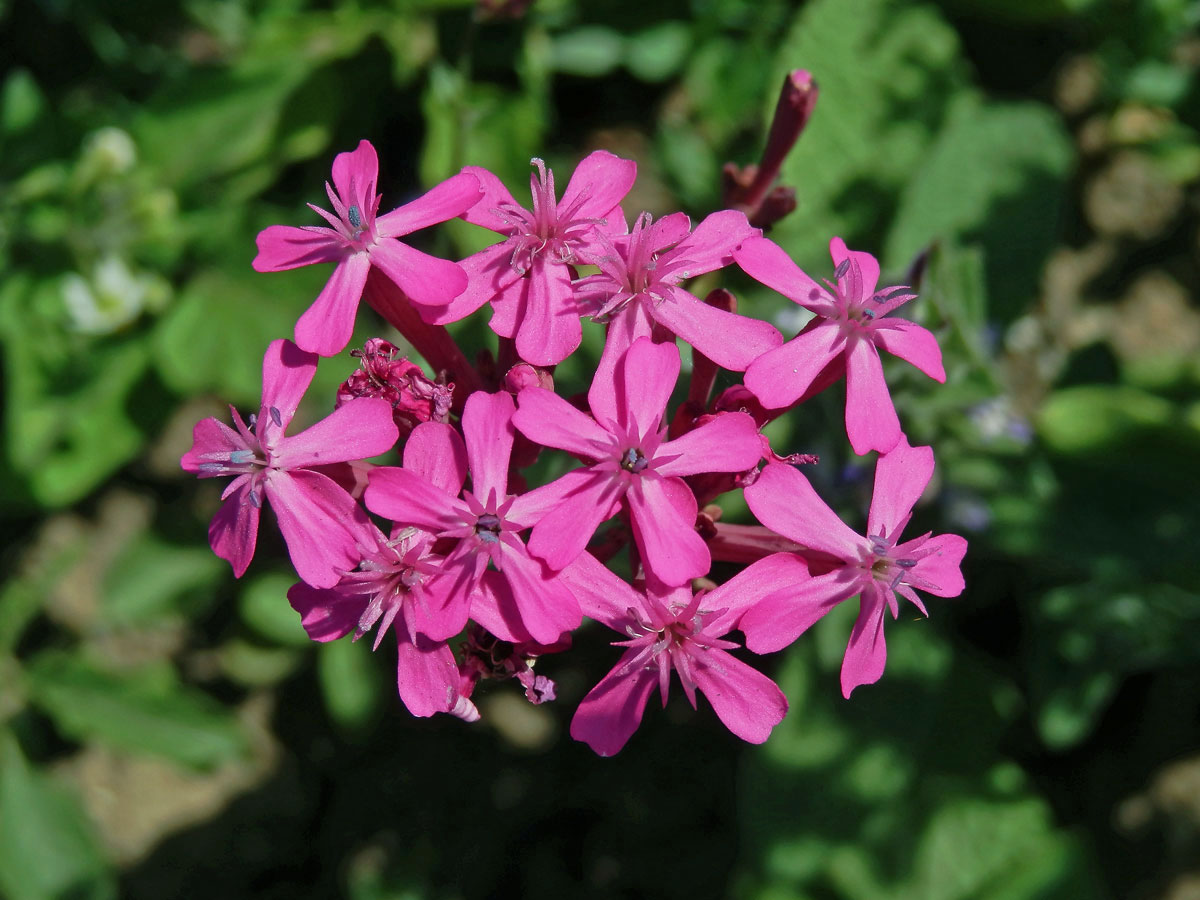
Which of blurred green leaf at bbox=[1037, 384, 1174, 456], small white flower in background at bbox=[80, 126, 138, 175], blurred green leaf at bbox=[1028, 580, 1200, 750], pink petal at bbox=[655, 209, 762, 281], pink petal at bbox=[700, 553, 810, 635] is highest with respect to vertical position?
pink petal at bbox=[655, 209, 762, 281]

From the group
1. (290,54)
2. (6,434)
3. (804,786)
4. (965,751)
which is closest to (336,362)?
(290,54)

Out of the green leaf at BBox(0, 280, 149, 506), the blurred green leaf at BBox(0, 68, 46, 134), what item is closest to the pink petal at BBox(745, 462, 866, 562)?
the green leaf at BBox(0, 280, 149, 506)

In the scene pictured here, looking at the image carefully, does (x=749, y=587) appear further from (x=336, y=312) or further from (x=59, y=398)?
(x=59, y=398)

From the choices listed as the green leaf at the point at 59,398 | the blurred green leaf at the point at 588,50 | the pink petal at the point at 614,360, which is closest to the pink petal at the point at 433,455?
the pink petal at the point at 614,360

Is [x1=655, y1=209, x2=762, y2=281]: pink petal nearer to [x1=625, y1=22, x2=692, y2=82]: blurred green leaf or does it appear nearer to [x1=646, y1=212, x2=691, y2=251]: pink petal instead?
[x1=646, y1=212, x2=691, y2=251]: pink petal

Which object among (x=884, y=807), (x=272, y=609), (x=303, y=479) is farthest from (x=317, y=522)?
(x=884, y=807)
